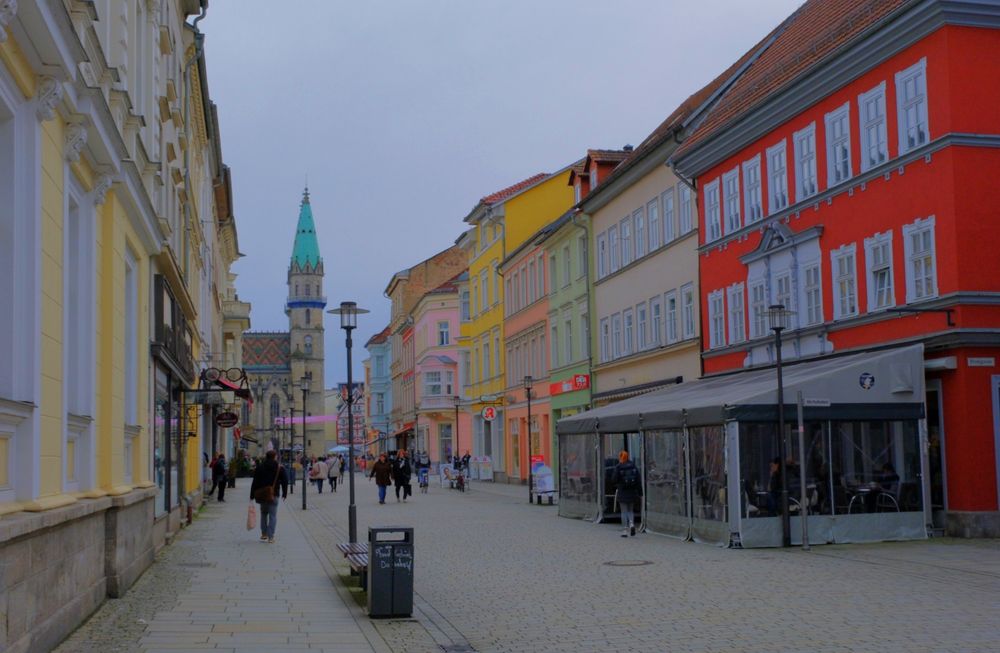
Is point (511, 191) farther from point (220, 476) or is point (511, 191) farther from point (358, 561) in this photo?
point (358, 561)

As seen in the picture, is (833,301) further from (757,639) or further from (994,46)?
(757,639)

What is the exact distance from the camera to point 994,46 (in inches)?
874

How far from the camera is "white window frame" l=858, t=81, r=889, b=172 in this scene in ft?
78.8

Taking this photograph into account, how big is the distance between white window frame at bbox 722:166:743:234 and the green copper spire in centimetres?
14331

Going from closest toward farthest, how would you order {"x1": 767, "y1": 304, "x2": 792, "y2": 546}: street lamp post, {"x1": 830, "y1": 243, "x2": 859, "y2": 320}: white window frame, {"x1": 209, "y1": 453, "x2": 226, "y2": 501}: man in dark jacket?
{"x1": 767, "y1": 304, "x2": 792, "y2": 546}: street lamp post → {"x1": 830, "y1": 243, "x2": 859, "y2": 320}: white window frame → {"x1": 209, "y1": 453, "x2": 226, "y2": 501}: man in dark jacket

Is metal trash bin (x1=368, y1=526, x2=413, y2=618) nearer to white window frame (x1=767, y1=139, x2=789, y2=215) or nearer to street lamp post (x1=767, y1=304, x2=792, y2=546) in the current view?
street lamp post (x1=767, y1=304, x2=792, y2=546)

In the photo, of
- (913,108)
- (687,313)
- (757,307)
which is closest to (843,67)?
(913,108)

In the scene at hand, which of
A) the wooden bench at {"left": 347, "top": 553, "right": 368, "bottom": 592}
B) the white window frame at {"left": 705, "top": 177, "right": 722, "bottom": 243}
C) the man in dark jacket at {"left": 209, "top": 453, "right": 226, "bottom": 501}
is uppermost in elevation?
the white window frame at {"left": 705, "top": 177, "right": 722, "bottom": 243}

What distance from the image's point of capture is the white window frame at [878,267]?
23.9m

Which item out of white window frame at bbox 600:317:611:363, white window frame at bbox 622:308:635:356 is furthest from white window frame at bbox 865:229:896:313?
white window frame at bbox 600:317:611:363

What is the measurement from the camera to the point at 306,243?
6865 inches

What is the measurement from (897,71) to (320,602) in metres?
14.9

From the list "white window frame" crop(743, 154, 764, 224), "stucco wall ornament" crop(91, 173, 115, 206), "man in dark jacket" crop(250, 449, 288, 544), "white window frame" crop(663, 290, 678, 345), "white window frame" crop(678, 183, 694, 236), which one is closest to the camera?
"stucco wall ornament" crop(91, 173, 115, 206)

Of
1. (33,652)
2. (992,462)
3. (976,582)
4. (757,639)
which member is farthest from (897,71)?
(33,652)
